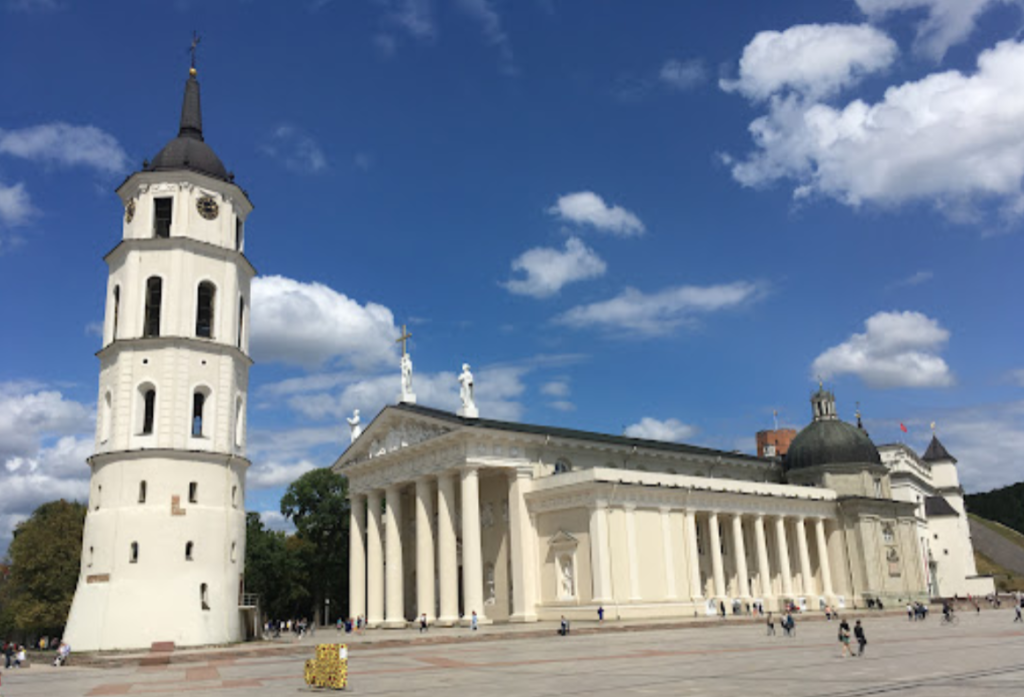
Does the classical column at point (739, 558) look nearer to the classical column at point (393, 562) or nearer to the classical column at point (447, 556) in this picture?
the classical column at point (447, 556)

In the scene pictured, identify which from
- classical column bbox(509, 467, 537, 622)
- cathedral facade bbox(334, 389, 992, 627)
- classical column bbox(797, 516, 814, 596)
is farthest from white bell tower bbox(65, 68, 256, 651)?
classical column bbox(797, 516, 814, 596)

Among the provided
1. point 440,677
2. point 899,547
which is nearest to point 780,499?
point 899,547

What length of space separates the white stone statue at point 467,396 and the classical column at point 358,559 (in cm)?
1283

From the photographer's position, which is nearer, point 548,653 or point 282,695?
point 282,695

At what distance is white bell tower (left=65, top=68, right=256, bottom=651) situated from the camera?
1473 inches

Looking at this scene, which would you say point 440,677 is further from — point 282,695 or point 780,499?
point 780,499

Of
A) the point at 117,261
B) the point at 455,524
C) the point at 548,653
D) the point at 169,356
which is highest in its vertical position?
the point at 117,261

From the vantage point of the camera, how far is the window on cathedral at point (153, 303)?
41.5 meters

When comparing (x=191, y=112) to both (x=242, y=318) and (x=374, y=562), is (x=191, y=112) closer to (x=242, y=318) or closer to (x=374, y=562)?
(x=242, y=318)

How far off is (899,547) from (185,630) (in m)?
52.9

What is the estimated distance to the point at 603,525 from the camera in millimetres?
47250

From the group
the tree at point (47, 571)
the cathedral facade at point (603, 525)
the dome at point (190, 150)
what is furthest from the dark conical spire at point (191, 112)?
the tree at point (47, 571)

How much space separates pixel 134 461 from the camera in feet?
127

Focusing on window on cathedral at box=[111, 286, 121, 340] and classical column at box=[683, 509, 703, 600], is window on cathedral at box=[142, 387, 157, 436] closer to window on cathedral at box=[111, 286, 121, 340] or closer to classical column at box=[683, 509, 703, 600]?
window on cathedral at box=[111, 286, 121, 340]
